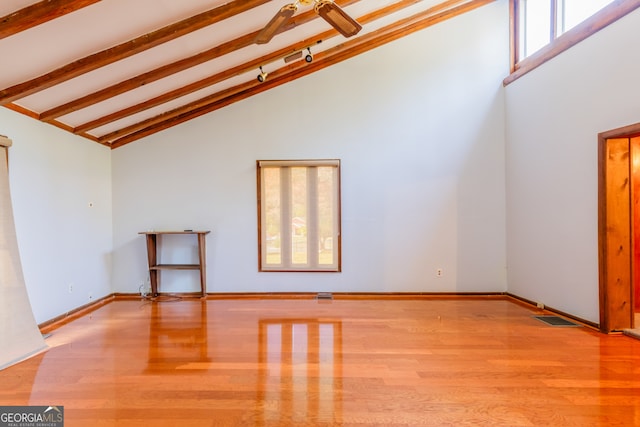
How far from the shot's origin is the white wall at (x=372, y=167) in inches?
197

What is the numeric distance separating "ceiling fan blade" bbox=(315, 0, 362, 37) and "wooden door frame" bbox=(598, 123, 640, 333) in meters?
2.83

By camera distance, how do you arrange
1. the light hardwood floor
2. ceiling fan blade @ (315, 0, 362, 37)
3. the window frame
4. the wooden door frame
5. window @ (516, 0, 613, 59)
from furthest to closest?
window @ (516, 0, 613, 59) → the wooden door frame → the window frame → ceiling fan blade @ (315, 0, 362, 37) → the light hardwood floor

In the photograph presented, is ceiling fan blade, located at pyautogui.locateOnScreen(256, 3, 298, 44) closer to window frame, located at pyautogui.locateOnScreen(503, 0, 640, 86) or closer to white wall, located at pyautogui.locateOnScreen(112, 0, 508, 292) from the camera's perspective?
white wall, located at pyautogui.locateOnScreen(112, 0, 508, 292)

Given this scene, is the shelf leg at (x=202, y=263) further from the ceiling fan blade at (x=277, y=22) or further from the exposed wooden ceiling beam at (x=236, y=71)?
the ceiling fan blade at (x=277, y=22)

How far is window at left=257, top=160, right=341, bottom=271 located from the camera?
503 centimetres

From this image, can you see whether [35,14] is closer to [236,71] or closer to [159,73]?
[159,73]

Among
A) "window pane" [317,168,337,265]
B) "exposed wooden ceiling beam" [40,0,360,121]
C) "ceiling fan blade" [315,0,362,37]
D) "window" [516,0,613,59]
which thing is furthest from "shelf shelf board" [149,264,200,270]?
"window" [516,0,613,59]

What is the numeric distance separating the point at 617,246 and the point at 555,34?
8.57 ft

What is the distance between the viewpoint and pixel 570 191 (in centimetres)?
383

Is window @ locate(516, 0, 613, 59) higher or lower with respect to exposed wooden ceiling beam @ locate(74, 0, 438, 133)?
higher

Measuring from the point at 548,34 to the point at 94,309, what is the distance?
6.98 metres

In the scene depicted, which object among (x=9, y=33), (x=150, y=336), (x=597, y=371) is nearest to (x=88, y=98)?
(x=9, y=33)

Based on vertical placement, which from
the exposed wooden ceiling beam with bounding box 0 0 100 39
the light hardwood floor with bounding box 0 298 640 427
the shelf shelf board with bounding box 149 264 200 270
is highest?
the exposed wooden ceiling beam with bounding box 0 0 100 39

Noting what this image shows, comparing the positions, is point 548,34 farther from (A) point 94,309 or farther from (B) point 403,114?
(A) point 94,309
